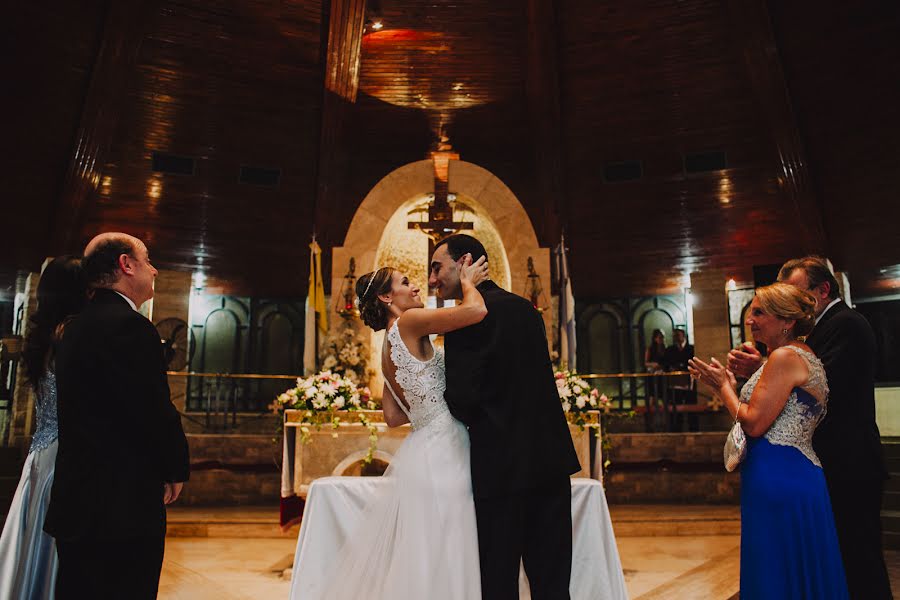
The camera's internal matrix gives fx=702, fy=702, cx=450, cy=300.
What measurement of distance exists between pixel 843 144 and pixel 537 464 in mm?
9585

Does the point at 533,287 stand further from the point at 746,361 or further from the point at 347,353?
the point at 746,361

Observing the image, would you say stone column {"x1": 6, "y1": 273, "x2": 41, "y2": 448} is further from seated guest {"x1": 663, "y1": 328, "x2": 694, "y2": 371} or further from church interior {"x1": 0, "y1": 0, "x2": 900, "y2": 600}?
seated guest {"x1": 663, "y1": 328, "x2": 694, "y2": 371}

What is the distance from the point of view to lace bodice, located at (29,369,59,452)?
8.89 feet

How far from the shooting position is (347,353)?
862 cm

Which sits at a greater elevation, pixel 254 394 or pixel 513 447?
pixel 254 394

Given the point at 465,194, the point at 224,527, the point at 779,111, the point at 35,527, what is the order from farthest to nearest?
1. the point at 779,111
2. the point at 465,194
3. the point at 224,527
4. the point at 35,527

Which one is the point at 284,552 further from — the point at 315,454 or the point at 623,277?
the point at 623,277

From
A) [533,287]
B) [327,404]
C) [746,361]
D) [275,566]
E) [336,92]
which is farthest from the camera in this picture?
[336,92]

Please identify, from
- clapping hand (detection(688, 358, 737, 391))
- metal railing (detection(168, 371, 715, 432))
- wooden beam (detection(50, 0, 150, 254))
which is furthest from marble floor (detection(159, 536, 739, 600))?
wooden beam (detection(50, 0, 150, 254))

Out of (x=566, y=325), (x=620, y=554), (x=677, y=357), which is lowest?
(x=620, y=554)

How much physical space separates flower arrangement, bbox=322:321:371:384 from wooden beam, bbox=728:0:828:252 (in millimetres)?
6435

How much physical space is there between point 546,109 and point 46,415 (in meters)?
9.40

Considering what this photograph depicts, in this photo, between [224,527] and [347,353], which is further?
[347,353]

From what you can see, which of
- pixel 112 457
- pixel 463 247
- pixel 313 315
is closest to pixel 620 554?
pixel 313 315
